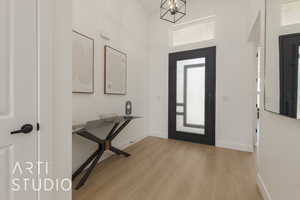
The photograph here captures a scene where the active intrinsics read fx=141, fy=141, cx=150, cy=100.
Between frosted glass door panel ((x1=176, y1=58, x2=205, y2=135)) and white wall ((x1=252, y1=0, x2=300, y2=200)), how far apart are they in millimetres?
1736

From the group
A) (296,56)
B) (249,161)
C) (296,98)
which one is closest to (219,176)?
(249,161)

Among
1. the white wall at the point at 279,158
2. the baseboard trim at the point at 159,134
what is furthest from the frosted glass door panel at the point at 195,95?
the white wall at the point at 279,158

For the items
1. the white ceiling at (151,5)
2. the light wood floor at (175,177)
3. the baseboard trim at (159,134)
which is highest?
the white ceiling at (151,5)

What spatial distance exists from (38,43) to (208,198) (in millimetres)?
Result: 2231

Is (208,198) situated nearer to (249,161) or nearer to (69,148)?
(249,161)

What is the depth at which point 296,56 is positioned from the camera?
967mm

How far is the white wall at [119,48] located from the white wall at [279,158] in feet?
7.85

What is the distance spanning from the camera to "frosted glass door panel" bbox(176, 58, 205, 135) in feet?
11.4

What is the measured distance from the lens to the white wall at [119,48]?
7.08 ft

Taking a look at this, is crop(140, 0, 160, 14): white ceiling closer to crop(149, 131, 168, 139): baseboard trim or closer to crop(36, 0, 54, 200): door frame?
crop(36, 0, 54, 200): door frame

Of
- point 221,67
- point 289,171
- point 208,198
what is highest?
point 221,67

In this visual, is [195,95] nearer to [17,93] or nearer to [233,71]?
[233,71]

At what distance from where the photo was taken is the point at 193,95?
3.57 meters

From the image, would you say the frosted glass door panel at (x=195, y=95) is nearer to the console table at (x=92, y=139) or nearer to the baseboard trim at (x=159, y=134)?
the baseboard trim at (x=159, y=134)
